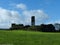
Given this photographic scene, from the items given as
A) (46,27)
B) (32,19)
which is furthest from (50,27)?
(32,19)

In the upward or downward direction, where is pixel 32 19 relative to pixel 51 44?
upward

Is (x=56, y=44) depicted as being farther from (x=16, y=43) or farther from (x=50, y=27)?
(x=50, y=27)

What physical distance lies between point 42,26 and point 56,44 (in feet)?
357

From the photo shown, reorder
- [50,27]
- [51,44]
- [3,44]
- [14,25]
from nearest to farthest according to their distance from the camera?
[3,44] → [51,44] → [50,27] → [14,25]

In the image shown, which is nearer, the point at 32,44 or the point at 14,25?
the point at 32,44

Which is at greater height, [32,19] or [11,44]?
[32,19]

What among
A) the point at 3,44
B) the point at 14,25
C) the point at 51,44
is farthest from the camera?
the point at 14,25

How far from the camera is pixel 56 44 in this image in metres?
32.8

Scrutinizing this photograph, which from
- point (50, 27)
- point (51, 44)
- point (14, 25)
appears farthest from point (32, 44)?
point (14, 25)

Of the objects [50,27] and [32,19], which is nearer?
[50,27]

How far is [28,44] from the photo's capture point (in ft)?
104

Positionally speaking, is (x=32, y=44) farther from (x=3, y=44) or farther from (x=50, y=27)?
(x=50, y=27)

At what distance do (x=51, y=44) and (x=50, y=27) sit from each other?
342ft

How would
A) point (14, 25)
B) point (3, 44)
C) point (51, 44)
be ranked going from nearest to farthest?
point (3, 44) < point (51, 44) < point (14, 25)
